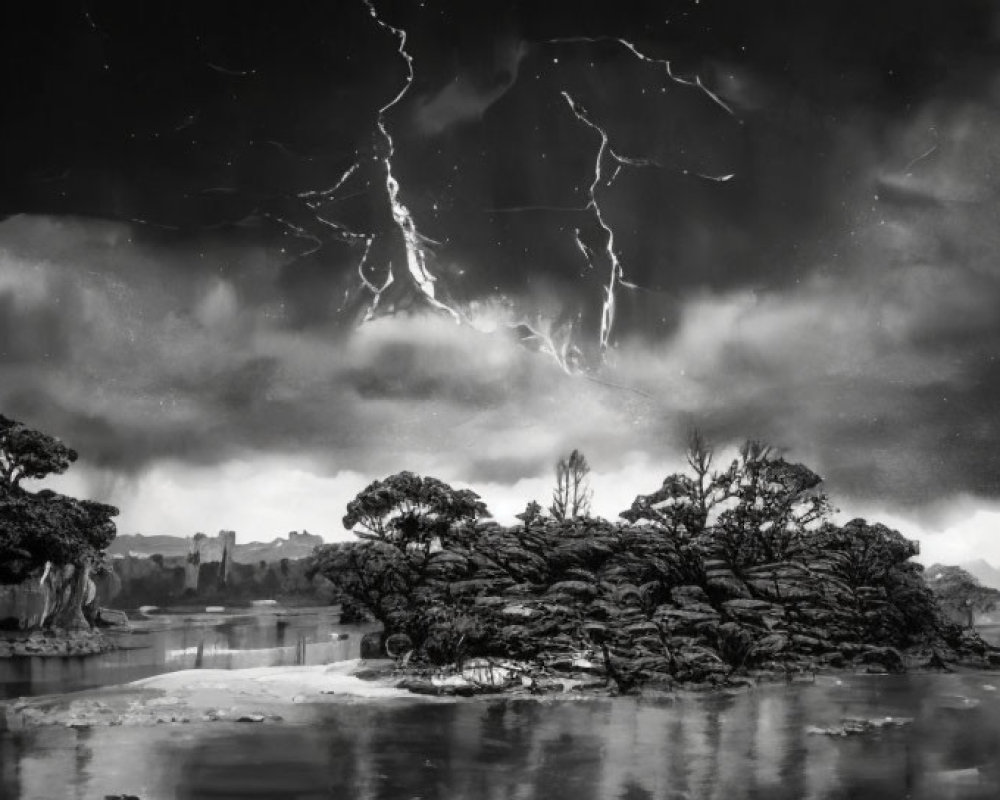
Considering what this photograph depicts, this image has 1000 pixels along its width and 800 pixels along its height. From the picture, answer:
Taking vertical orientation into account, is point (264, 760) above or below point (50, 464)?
below

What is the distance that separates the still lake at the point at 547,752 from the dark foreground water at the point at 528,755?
3 cm

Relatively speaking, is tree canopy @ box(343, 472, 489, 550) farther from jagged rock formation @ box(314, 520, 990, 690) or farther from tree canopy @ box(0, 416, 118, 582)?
tree canopy @ box(0, 416, 118, 582)

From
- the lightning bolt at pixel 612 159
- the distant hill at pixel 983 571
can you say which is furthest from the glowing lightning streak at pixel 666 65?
the distant hill at pixel 983 571

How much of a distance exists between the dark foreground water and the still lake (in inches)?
1.3

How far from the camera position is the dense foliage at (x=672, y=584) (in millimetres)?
22453

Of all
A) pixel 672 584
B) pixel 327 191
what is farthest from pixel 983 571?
pixel 327 191

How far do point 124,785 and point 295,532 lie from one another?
18.3m

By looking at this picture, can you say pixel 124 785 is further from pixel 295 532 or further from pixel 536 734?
pixel 295 532

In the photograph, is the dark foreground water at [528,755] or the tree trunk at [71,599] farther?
the tree trunk at [71,599]

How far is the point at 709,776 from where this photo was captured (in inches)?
486

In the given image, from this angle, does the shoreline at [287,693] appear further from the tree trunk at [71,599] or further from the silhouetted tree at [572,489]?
the tree trunk at [71,599]

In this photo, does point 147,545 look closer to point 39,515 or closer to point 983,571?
point 39,515

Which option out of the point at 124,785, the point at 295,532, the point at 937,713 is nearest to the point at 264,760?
the point at 124,785

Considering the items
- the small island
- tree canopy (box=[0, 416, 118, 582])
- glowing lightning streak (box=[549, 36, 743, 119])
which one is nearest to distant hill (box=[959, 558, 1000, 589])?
the small island
